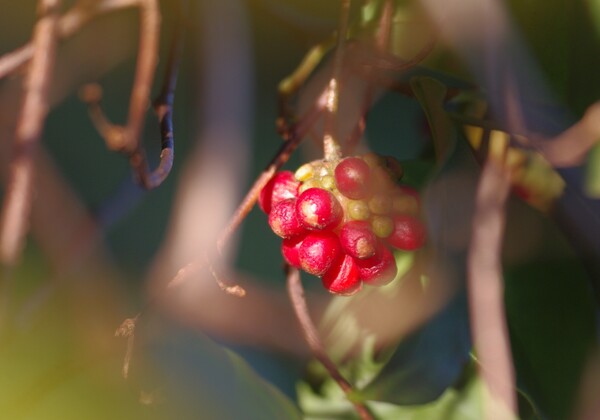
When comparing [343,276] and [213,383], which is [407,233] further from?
[213,383]

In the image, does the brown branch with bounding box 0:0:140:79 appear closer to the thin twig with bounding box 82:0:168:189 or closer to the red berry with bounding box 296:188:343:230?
the thin twig with bounding box 82:0:168:189

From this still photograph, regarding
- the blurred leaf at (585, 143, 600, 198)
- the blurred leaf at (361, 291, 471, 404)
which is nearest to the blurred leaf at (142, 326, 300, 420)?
the blurred leaf at (361, 291, 471, 404)

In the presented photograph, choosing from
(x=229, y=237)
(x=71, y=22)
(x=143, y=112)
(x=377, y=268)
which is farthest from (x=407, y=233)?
(x=71, y=22)

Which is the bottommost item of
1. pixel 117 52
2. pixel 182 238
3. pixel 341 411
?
pixel 341 411

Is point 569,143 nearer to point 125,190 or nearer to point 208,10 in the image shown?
point 208,10

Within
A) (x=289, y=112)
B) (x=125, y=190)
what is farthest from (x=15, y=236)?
(x=125, y=190)

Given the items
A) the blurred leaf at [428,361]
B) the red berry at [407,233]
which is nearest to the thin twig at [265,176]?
the red berry at [407,233]

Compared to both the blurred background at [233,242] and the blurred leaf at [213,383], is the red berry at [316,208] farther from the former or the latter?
the blurred leaf at [213,383]
